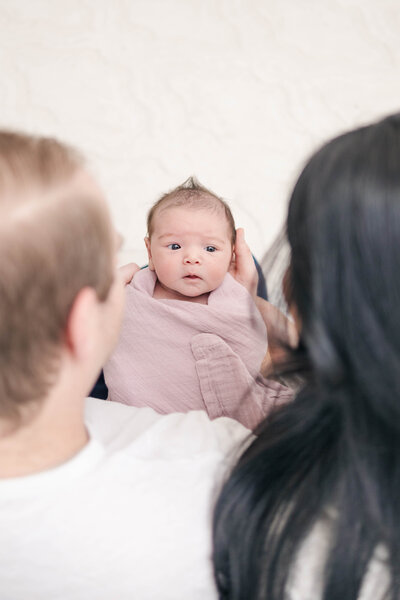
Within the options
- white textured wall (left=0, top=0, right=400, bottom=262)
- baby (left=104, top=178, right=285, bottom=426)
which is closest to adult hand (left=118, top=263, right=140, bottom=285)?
baby (left=104, top=178, right=285, bottom=426)

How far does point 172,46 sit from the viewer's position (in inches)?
73.3

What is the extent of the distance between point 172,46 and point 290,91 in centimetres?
39

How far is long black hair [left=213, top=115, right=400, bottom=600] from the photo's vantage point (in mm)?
455

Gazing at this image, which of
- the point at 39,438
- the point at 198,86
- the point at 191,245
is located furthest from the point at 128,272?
the point at 198,86

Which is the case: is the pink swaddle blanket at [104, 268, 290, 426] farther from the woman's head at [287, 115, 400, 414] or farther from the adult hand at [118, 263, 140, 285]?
the woman's head at [287, 115, 400, 414]

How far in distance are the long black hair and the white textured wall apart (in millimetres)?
917

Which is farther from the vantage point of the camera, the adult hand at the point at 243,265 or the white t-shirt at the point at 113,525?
the adult hand at the point at 243,265

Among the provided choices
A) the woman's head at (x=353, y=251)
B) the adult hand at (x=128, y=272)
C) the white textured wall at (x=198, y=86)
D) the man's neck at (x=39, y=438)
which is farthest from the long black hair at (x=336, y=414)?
the white textured wall at (x=198, y=86)

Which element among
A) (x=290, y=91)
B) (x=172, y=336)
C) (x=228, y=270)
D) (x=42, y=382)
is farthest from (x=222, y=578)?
(x=290, y=91)

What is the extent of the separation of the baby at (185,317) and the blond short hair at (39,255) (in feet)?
1.63

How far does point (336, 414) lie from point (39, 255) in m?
0.30

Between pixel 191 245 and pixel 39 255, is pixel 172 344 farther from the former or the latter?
pixel 39 255

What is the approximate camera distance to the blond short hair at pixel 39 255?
0.44 meters

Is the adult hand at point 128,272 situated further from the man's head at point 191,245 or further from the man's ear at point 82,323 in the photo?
the man's ear at point 82,323
